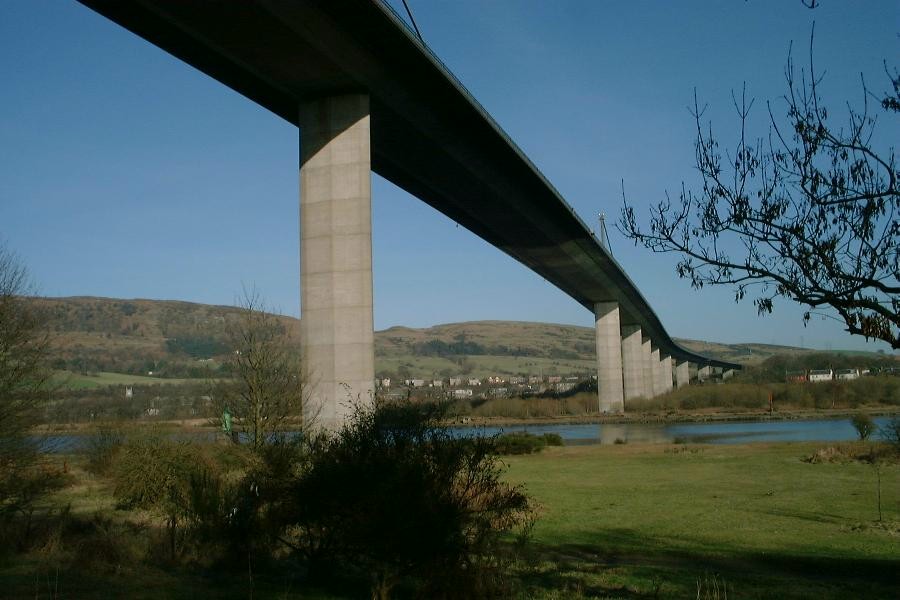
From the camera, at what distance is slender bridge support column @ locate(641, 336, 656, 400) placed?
11581 centimetres

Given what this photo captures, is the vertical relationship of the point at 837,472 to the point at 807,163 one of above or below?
below

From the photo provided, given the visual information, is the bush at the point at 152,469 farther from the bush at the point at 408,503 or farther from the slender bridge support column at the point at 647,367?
the slender bridge support column at the point at 647,367

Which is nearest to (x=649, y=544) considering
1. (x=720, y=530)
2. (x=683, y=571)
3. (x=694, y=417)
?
(x=720, y=530)

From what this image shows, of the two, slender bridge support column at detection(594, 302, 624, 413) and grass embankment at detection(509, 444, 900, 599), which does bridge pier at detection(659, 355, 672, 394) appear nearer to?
slender bridge support column at detection(594, 302, 624, 413)

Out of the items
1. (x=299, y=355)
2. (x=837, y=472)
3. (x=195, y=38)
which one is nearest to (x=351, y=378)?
(x=299, y=355)

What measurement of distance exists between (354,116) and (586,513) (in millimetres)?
15778

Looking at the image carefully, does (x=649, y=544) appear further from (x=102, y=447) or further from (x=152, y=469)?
(x=102, y=447)

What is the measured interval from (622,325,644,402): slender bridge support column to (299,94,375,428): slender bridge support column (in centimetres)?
8451

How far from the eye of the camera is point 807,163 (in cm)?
735

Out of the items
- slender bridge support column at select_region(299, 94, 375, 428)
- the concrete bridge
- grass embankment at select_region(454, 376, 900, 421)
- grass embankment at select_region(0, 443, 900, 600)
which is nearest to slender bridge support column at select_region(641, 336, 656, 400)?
grass embankment at select_region(454, 376, 900, 421)

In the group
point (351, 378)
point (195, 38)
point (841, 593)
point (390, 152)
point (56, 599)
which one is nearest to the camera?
point (56, 599)

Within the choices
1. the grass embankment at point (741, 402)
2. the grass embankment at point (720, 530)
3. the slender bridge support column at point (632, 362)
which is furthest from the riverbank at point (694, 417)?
the grass embankment at point (720, 530)

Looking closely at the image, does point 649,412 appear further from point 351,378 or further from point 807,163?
point 807,163

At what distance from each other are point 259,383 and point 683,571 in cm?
1480
